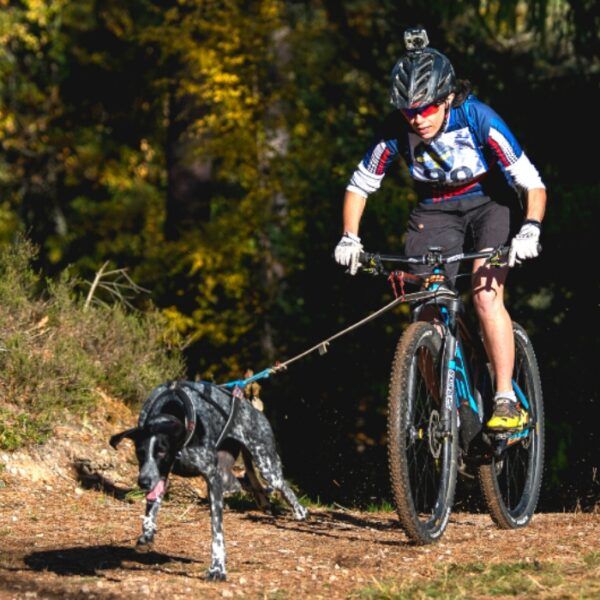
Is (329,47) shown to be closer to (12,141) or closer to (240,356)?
(240,356)

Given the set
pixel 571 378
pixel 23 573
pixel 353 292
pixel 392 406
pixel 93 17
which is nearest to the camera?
pixel 23 573

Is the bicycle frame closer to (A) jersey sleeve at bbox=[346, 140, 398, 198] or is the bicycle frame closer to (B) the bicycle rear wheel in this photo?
(B) the bicycle rear wheel

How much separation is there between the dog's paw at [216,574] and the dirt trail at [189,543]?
→ 5 cm

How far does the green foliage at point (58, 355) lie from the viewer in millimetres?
9031

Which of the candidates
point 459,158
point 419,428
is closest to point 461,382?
point 419,428

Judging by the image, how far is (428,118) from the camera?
674 centimetres

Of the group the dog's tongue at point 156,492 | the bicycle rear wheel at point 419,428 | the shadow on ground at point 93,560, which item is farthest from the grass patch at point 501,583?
the shadow on ground at point 93,560

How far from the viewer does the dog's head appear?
542 cm

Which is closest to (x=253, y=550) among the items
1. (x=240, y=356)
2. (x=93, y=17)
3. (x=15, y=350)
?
(x=15, y=350)

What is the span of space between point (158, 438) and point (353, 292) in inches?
464

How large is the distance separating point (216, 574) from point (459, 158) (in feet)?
8.50

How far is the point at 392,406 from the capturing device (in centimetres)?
637

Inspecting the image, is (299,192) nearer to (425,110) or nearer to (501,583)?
(425,110)

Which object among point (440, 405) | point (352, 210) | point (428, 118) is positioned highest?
point (428, 118)
